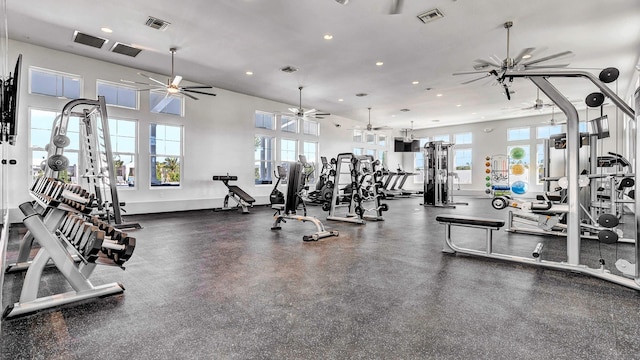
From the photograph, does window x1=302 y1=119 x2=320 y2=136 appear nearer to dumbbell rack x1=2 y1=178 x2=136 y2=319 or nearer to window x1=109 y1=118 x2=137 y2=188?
window x1=109 y1=118 x2=137 y2=188

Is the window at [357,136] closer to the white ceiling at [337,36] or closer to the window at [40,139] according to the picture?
the white ceiling at [337,36]

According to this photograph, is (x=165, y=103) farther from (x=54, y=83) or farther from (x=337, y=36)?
(x=337, y=36)

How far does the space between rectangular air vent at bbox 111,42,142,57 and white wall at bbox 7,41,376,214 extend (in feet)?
3.52

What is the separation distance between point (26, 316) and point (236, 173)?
7.60m

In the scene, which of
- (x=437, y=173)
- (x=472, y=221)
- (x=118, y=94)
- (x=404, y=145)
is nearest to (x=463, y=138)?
(x=404, y=145)

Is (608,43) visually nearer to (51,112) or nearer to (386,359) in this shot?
(386,359)

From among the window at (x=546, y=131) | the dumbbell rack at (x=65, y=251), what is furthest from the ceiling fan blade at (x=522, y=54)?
the window at (x=546, y=131)

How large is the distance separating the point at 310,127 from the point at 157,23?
7.38 metres

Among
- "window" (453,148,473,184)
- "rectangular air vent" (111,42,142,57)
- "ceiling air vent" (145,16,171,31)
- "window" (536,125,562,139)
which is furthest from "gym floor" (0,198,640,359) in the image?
"window" (453,148,473,184)

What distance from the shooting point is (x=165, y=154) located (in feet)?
27.0

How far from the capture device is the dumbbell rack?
216 cm

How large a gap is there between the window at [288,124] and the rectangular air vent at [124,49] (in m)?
5.13

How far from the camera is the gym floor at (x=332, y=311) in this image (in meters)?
1.77

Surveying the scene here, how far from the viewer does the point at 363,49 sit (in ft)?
20.0
